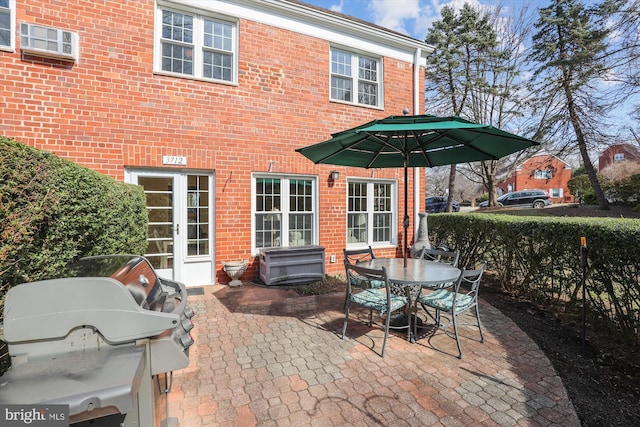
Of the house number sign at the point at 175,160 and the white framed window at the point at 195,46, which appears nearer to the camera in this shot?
the house number sign at the point at 175,160

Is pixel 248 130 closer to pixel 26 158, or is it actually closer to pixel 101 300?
pixel 26 158

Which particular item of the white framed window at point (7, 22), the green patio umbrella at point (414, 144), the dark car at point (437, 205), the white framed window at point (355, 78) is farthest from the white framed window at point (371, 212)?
the dark car at point (437, 205)

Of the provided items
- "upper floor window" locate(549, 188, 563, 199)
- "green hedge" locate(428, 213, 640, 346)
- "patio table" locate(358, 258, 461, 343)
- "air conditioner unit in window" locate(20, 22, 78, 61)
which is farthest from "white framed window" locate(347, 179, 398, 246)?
"upper floor window" locate(549, 188, 563, 199)

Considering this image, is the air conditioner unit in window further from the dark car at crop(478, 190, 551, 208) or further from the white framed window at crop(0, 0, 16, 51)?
the dark car at crop(478, 190, 551, 208)

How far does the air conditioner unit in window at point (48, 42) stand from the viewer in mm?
5129

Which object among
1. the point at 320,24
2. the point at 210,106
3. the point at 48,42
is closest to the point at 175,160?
the point at 210,106

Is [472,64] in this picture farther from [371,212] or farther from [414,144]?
[414,144]

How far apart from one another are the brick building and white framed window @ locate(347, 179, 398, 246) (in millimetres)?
62

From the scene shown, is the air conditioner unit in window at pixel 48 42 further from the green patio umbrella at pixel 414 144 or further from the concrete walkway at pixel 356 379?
the concrete walkway at pixel 356 379

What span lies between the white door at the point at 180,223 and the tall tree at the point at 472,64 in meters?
16.2

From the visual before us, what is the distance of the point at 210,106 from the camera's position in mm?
6527

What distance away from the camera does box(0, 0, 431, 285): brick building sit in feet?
17.7

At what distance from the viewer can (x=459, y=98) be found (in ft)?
60.0

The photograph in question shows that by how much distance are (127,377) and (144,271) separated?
1115mm
